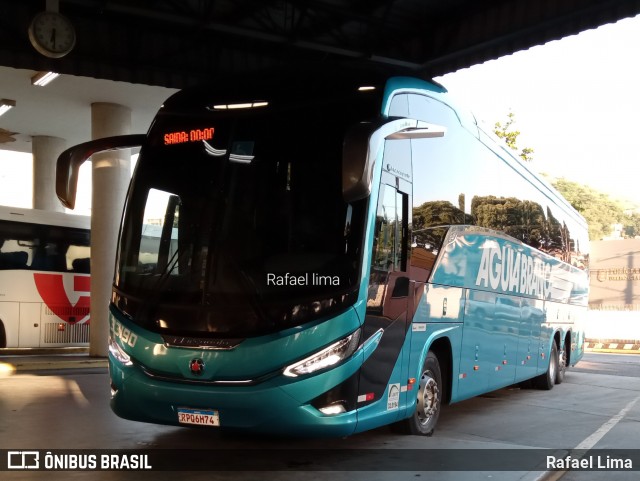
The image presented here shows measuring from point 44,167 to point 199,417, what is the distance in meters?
18.6

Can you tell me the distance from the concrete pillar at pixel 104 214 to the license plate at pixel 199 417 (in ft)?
39.6

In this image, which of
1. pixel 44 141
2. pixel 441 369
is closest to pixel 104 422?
pixel 441 369

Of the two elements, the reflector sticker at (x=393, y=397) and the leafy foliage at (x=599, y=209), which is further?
the leafy foliage at (x=599, y=209)

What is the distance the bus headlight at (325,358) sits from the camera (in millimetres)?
6168

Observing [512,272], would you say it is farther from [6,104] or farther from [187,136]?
Answer: [6,104]

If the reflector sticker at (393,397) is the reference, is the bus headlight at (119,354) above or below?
above

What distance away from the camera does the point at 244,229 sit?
6.50 metres

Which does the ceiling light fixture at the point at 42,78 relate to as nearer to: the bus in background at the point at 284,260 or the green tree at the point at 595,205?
the bus in background at the point at 284,260


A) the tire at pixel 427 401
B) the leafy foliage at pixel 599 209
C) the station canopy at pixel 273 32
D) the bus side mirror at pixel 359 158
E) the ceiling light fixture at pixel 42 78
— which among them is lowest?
the tire at pixel 427 401

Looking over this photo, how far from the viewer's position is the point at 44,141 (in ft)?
75.9

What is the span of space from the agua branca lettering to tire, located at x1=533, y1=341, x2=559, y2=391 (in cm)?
152

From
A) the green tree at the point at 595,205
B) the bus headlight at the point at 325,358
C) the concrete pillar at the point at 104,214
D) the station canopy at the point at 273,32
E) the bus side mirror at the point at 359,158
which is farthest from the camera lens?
the green tree at the point at 595,205

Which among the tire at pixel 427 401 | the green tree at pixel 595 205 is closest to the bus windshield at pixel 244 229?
the tire at pixel 427 401

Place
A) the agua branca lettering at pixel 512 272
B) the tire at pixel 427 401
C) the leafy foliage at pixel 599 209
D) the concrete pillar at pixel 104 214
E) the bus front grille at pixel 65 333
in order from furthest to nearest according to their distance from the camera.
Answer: the leafy foliage at pixel 599 209 < the bus front grille at pixel 65 333 < the concrete pillar at pixel 104 214 < the agua branca lettering at pixel 512 272 < the tire at pixel 427 401
